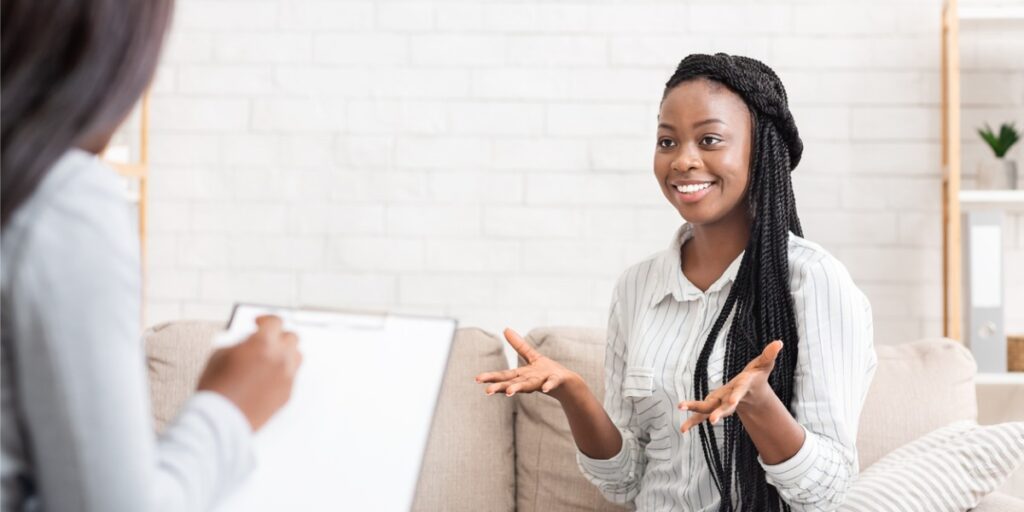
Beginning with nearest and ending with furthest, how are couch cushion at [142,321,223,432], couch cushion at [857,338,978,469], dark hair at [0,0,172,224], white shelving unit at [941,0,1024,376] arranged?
dark hair at [0,0,172,224], couch cushion at [857,338,978,469], couch cushion at [142,321,223,432], white shelving unit at [941,0,1024,376]

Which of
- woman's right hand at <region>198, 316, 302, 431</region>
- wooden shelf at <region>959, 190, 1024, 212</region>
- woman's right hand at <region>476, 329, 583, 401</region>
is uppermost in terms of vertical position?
wooden shelf at <region>959, 190, 1024, 212</region>

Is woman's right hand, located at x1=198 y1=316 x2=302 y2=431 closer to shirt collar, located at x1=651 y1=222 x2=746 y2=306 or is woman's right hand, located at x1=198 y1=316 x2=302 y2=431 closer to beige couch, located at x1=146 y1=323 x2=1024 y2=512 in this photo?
shirt collar, located at x1=651 y1=222 x2=746 y2=306

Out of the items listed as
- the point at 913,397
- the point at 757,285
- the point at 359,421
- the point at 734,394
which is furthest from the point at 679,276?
the point at 359,421

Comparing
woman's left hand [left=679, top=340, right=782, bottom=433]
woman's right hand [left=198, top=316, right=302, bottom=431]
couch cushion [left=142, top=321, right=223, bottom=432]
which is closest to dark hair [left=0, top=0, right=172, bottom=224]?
woman's right hand [left=198, top=316, right=302, bottom=431]

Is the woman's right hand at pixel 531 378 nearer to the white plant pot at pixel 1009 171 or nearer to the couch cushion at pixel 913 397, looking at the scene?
the couch cushion at pixel 913 397

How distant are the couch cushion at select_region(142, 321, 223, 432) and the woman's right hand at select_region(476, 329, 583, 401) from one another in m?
0.81

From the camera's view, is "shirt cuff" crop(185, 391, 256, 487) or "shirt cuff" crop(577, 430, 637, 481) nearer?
"shirt cuff" crop(185, 391, 256, 487)

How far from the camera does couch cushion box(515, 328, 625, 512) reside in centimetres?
207

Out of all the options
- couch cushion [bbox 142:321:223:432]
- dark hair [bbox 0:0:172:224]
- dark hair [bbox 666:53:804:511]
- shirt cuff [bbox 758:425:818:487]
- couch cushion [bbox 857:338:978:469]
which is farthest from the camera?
couch cushion [bbox 142:321:223:432]

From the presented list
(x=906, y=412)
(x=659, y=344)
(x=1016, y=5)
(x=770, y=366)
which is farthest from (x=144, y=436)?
(x=1016, y=5)

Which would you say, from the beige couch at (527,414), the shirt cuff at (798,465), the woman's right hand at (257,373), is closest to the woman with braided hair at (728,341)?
the shirt cuff at (798,465)

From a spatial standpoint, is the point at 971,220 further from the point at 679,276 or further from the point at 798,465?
the point at 798,465

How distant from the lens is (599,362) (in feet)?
6.98

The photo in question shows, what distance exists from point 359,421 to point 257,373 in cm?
15
